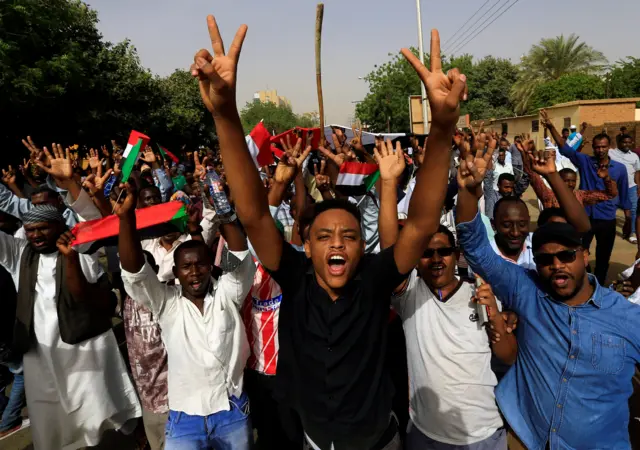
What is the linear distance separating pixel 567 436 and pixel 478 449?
0.40 meters

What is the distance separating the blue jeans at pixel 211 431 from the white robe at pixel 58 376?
99 cm

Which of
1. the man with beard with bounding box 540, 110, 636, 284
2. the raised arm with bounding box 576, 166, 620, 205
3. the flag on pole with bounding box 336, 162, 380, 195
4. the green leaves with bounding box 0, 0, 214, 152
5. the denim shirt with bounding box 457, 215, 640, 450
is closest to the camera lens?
the denim shirt with bounding box 457, 215, 640, 450

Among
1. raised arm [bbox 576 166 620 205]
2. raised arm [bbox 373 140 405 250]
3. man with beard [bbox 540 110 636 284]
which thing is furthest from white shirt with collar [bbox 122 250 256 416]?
man with beard [bbox 540 110 636 284]

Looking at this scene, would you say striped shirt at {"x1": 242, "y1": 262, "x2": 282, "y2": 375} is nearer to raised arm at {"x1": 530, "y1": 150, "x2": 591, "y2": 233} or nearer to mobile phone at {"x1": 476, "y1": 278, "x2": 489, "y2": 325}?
mobile phone at {"x1": 476, "y1": 278, "x2": 489, "y2": 325}

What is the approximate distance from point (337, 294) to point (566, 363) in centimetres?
107

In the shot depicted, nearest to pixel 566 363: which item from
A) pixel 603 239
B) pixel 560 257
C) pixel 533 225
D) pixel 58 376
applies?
pixel 560 257

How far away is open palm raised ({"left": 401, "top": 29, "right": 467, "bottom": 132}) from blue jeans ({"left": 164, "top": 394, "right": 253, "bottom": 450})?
1.82m

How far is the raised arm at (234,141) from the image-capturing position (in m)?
1.40

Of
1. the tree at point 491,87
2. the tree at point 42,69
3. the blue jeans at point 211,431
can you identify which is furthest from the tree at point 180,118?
the tree at point 491,87

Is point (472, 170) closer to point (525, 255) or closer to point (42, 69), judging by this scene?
point (525, 255)

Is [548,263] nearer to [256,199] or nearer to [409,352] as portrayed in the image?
[409,352]

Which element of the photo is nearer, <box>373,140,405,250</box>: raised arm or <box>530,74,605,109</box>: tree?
<box>373,140,405,250</box>: raised arm

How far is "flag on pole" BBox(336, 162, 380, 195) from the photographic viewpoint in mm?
3959

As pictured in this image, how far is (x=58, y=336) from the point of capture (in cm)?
295
